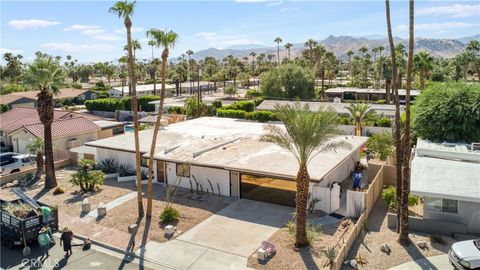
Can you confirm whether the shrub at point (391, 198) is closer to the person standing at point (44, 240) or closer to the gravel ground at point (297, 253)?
the gravel ground at point (297, 253)

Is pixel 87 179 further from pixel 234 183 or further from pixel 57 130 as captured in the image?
pixel 57 130

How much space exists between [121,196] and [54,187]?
18.4 feet

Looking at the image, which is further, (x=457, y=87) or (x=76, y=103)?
(x=76, y=103)

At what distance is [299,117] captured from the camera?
54.4 feet

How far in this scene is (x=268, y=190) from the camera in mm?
24531

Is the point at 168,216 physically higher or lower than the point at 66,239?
lower

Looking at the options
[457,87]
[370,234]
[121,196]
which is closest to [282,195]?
[370,234]

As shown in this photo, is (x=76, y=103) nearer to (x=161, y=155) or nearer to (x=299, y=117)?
(x=161, y=155)

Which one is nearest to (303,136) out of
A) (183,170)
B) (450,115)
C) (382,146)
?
(183,170)

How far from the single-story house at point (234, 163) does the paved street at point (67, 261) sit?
8254 mm

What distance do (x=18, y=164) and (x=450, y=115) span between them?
108ft

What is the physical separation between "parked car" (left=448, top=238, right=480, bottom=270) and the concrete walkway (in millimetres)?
564

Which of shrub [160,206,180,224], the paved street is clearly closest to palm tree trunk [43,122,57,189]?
the paved street

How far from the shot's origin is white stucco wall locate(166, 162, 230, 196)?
24.2 m
